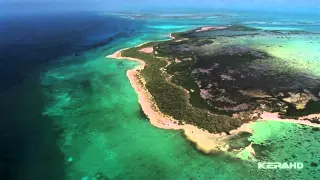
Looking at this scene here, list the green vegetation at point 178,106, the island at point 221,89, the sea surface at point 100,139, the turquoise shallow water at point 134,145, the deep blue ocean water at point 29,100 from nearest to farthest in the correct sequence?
the turquoise shallow water at point 134,145 < the sea surface at point 100,139 < the deep blue ocean water at point 29,100 < the island at point 221,89 < the green vegetation at point 178,106

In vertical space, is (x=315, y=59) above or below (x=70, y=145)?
above

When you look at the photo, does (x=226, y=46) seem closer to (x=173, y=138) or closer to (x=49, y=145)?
(x=173, y=138)

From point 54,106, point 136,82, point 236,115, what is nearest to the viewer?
point 236,115

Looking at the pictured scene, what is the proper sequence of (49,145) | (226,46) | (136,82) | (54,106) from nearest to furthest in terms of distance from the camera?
(49,145) → (54,106) → (136,82) → (226,46)

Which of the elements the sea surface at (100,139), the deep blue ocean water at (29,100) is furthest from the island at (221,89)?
the deep blue ocean water at (29,100)

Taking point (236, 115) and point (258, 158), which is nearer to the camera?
point (258, 158)

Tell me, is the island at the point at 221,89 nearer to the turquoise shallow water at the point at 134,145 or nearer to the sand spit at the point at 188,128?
the sand spit at the point at 188,128

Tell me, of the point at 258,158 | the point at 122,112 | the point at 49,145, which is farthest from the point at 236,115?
the point at 49,145
